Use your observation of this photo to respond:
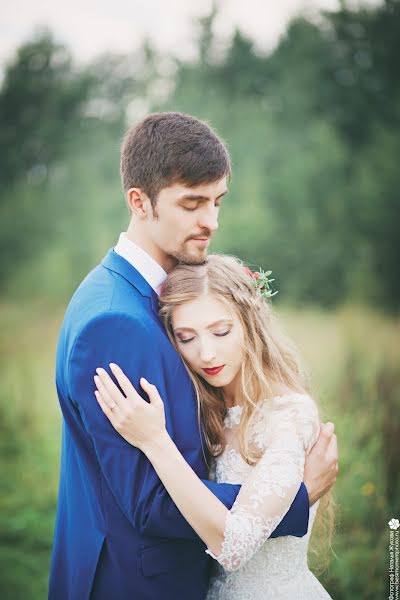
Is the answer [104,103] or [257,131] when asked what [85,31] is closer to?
[104,103]

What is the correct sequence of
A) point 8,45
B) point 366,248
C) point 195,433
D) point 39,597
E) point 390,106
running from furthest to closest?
point 390,106, point 366,248, point 8,45, point 39,597, point 195,433

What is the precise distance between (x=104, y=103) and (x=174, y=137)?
968 cm

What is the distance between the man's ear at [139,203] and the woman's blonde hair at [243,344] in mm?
263

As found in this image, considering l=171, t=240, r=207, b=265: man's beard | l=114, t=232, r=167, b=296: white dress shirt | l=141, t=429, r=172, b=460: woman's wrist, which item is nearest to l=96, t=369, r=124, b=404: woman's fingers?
l=141, t=429, r=172, b=460: woman's wrist

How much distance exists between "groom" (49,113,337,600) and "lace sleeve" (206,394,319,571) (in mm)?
102

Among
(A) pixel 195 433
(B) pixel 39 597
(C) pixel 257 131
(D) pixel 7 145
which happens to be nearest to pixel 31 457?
(B) pixel 39 597

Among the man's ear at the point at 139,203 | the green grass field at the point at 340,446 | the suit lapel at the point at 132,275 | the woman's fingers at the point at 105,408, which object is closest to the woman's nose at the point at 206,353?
the suit lapel at the point at 132,275

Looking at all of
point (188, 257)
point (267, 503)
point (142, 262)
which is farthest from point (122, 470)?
point (188, 257)

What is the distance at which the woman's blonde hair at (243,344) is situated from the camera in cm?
231

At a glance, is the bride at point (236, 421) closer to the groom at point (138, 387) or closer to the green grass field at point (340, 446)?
the groom at point (138, 387)

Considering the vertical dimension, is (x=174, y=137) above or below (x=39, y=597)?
above

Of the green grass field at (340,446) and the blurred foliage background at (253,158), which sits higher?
the blurred foliage background at (253,158)

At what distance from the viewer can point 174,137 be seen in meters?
2.31

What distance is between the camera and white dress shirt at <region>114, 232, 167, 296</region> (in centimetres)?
230
